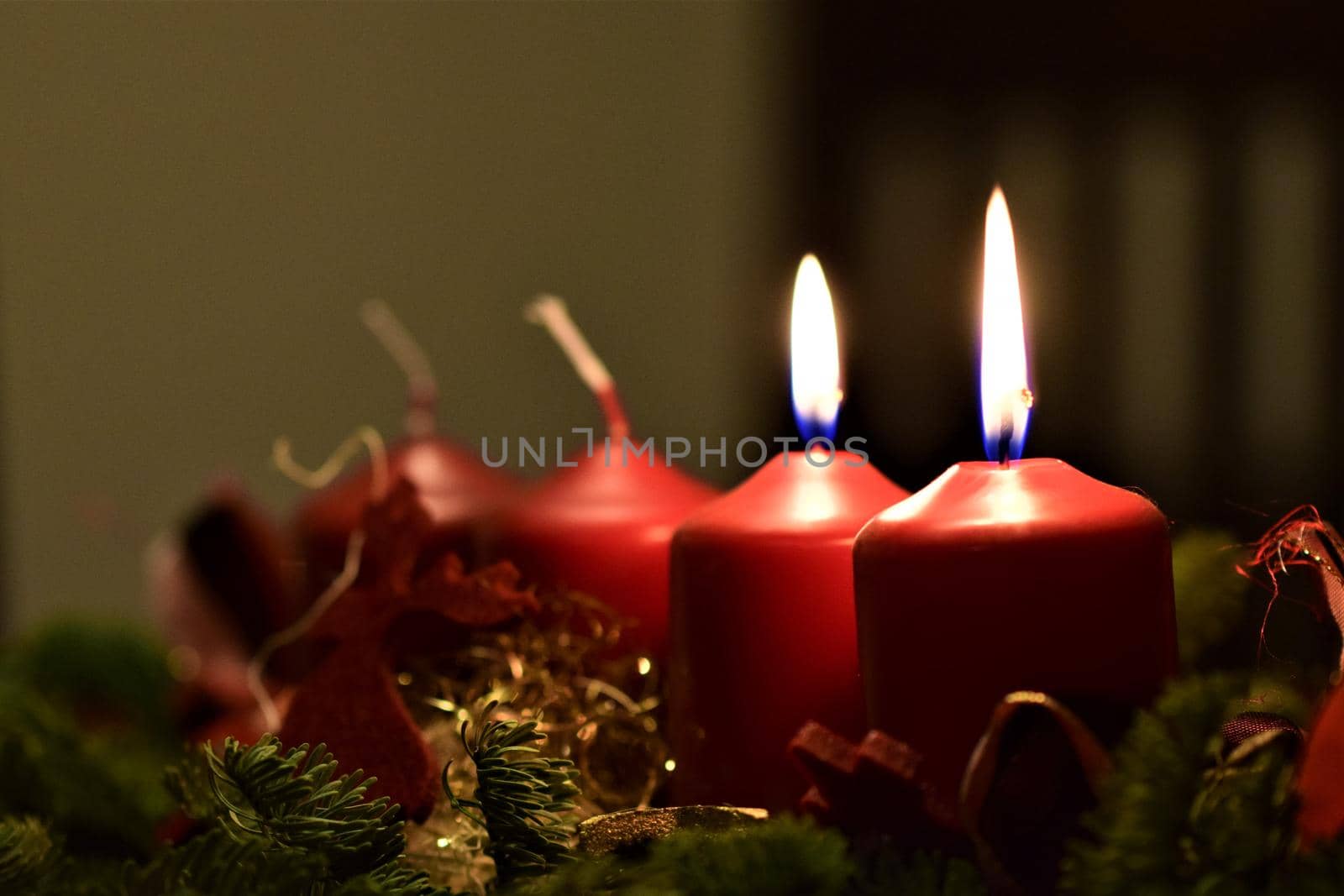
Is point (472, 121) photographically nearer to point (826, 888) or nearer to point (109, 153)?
point (109, 153)

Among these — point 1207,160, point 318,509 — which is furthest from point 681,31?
point 318,509

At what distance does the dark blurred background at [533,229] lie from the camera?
2.15 meters

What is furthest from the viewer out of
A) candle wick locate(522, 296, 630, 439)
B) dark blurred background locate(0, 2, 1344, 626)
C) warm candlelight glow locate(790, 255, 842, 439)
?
dark blurred background locate(0, 2, 1344, 626)

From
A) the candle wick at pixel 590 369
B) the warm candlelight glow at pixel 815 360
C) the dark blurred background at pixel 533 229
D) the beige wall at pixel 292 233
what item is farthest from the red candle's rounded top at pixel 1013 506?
the beige wall at pixel 292 233

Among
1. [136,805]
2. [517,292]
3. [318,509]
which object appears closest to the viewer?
[136,805]

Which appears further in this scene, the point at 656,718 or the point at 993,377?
the point at 656,718

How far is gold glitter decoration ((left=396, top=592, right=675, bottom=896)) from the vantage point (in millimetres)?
500

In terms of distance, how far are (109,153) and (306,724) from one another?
201 cm

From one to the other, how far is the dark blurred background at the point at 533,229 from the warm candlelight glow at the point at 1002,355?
1677 mm

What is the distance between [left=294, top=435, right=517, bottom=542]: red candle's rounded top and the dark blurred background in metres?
1.43

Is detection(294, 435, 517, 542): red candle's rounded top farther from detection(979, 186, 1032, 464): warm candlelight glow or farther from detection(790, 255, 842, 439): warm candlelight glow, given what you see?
detection(979, 186, 1032, 464): warm candlelight glow

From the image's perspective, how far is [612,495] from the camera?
0.55 meters

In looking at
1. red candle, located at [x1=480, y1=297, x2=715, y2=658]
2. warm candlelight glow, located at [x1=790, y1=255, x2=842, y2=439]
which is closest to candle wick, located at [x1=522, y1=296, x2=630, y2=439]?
red candle, located at [x1=480, y1=297, x2=715, y2=658]

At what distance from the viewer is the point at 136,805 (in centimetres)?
55
